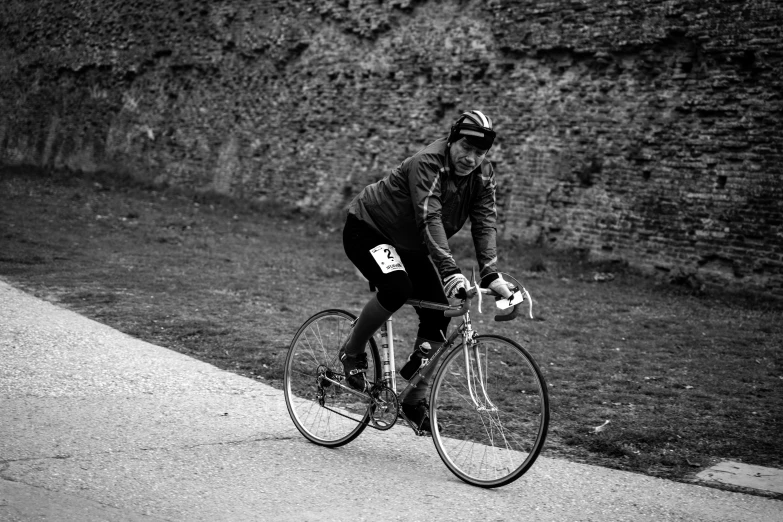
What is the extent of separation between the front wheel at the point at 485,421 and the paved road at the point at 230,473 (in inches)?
4.7

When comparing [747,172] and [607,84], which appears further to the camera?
[607,84]

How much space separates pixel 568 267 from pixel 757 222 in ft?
9.47

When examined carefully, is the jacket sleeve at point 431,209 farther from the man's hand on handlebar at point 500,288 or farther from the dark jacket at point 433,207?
the man's hand on handlebar at point 500,288

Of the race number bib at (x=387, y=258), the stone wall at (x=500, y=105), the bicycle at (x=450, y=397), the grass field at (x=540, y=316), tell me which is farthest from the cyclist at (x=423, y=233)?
the stone wall at (x=500, y=105)

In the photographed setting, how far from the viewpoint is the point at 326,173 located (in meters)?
18.1

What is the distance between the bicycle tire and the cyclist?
0.14 metres

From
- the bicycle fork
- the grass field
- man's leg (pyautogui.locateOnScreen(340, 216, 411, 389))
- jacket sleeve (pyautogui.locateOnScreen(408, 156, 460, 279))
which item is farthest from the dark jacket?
the grass field

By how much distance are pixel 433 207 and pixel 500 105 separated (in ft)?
34.9

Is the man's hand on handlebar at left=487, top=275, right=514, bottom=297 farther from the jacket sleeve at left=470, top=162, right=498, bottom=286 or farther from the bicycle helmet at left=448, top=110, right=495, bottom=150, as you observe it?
the bicycle helmet at left=448, top=110, right=495, bottom=150

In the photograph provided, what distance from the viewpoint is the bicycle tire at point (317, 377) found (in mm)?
4992

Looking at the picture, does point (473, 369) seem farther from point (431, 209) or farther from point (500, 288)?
point (431, 209)

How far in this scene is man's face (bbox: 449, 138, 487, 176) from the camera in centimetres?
450

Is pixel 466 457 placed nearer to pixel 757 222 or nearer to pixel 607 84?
pixel 757 222

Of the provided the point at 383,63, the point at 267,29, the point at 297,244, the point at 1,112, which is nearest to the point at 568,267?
the point at 297,244
